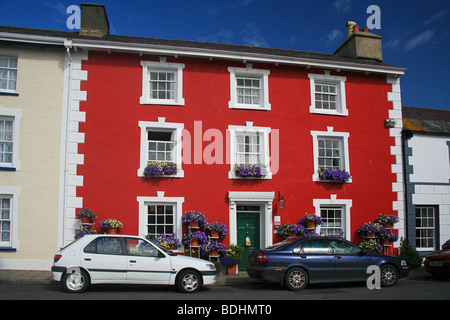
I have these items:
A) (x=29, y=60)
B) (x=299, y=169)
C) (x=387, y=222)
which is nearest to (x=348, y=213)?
(x=387, y=222)

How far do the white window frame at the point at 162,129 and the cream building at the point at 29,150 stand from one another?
8.86ft

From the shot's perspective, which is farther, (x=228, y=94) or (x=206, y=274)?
(x=228, y=94)

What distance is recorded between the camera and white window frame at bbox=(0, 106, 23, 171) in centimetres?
1334

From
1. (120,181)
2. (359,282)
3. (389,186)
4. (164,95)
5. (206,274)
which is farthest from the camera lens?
(389,186)

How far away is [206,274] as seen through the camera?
10.5m

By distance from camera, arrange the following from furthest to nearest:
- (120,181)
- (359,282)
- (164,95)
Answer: (164,95), (120,181), (359,282)

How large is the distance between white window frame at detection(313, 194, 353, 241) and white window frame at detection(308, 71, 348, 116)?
3.27 m

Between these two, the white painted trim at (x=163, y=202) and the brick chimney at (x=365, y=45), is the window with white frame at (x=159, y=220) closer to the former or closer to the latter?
the white painted trim at (x=163, y=202)

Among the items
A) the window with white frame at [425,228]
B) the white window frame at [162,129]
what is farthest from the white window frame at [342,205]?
the white window frame at [162,129]

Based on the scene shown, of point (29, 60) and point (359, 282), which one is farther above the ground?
point (29, 60)

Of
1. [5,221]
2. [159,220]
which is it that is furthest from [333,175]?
[5,221]

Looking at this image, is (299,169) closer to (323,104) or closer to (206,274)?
(323,104)

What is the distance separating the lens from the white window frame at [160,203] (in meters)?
13.8

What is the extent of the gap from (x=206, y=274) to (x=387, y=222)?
8.17m
